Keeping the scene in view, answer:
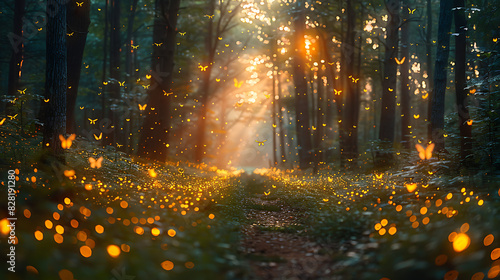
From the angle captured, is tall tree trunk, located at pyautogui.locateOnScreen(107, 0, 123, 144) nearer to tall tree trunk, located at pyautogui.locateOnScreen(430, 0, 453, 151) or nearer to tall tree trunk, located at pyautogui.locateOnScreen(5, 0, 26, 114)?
tall tree trunk, located at pyautogui.locateOnScreen(5, 0, 26, 114)

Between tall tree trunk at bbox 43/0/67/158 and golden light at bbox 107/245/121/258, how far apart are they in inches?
168

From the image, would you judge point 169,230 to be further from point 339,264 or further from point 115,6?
point 115,6

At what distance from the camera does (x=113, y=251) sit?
4121mm

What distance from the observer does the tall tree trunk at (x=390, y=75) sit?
16.3 meters

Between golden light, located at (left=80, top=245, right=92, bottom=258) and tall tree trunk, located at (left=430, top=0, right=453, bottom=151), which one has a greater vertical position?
tall tree trunk, located at (left=430, top=0, right=453, bottom=151)

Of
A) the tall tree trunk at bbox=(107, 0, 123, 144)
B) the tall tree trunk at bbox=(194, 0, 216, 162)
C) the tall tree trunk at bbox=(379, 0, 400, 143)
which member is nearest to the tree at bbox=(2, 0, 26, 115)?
the tall tree trunk at bbox=(107, 0, 123, 144)

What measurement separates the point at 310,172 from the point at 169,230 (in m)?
16.7

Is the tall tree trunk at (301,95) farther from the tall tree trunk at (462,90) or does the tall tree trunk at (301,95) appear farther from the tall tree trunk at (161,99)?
the tall tree trunk at (462,90)

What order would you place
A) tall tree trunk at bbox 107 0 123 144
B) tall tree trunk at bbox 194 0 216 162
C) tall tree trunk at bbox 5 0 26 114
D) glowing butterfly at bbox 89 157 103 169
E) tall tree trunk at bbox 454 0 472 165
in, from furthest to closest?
1. tall tree trunk at bbox 194 0 216 162
2. tall tree trunk at bbox 107 0 123 144
3. tall tree trunk at bbox 5 0 26 114
4. tall tree trunk at bbox 454 0 472 165
5. glowing butterfly at bbox 89 157 103 169

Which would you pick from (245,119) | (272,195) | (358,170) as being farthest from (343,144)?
(245,119)

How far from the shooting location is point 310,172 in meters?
21.2

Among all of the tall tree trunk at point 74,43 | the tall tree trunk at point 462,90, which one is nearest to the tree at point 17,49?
the tall tree trunk at point 74,43

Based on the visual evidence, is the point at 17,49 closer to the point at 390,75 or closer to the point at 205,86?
the point at 205,86

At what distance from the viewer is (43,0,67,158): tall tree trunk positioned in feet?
24.6
